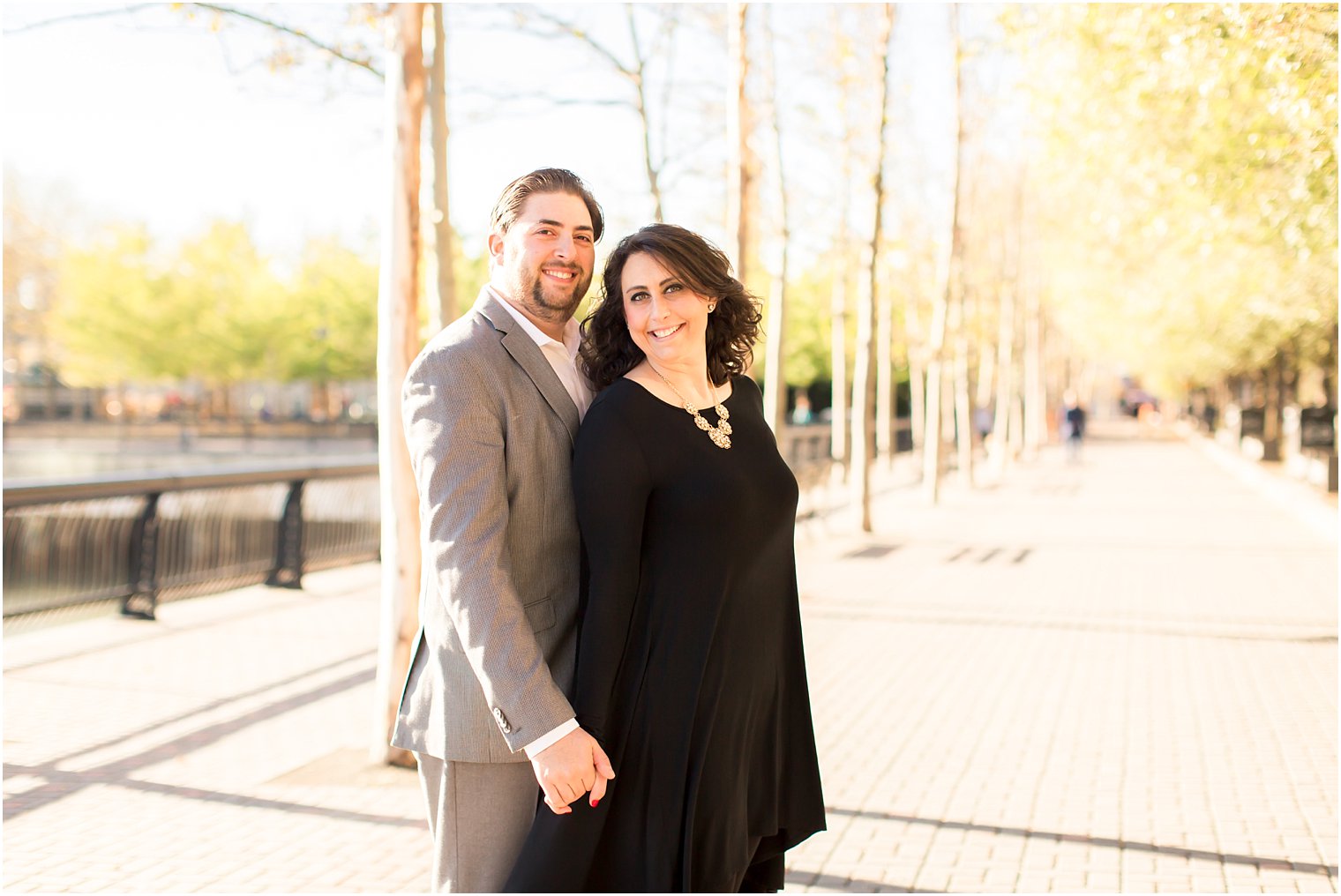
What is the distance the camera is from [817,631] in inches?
389

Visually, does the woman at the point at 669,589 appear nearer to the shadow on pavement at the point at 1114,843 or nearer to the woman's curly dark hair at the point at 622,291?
the woman's curly dark hair at the point at 622,291

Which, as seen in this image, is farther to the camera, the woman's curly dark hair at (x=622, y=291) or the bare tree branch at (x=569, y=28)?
the bare tree branch at (x=569, y=28)

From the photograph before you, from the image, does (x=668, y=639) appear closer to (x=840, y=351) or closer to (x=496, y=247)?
(x=496, y=247)

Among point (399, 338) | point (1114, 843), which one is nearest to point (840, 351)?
point (399, 338)

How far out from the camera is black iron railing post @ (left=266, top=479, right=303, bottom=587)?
38.3ft

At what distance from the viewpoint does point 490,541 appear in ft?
7.73

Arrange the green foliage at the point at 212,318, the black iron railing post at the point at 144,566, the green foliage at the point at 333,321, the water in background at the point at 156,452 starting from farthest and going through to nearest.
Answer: the green foliage at the point at 212,318 → the green foliage at the point at 333,321 → the water in background at the point at 156,452 → the black iron railing post at the point at 144,566

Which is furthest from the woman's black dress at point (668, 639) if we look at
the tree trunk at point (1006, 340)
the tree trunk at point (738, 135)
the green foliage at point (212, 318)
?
the green foliage at point (212, 318)

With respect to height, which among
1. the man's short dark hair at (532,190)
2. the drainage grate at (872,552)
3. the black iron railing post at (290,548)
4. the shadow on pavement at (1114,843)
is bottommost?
the shadow on pavement at (1114,843)

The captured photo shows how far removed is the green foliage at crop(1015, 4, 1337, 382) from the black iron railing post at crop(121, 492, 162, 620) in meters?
8.21

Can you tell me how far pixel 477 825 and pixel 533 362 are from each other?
3.17 feet

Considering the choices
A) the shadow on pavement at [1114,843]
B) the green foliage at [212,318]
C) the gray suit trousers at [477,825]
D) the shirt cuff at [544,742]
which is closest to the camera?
the shirt cuff at [544,742]

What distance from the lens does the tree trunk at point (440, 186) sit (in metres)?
7.09

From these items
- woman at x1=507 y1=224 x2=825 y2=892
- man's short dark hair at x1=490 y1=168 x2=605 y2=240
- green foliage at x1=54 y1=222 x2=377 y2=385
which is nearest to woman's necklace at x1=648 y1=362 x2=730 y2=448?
woman at x1=507 y1=224 x2=825 y2=892
